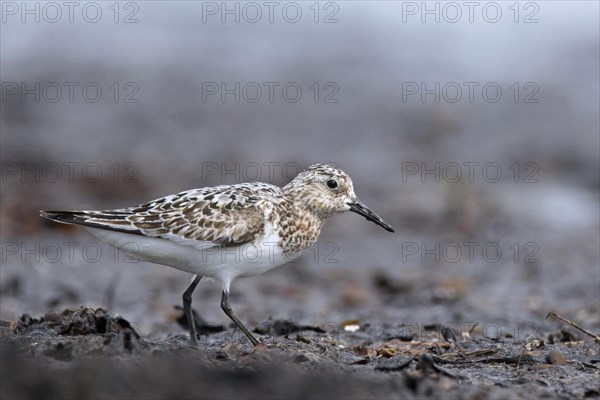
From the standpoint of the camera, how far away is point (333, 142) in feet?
61.6

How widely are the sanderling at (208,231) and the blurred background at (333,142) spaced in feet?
7.87

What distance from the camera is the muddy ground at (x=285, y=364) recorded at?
15.9 ft

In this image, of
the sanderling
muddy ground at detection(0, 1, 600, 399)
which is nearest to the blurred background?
muddy ground at detection(0, 1, 600, 399)

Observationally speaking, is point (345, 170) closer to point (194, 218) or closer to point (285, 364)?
point (194, 218)

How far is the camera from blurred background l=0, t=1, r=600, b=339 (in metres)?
11.4

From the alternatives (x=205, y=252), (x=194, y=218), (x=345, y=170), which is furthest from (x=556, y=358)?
(x=345, y=170)

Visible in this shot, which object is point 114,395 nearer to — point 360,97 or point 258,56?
point 360,97

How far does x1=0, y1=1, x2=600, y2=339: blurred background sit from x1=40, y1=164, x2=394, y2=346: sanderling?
2.40 m

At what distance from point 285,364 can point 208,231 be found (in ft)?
5.59

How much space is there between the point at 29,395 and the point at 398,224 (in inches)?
413

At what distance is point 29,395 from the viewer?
4.70m

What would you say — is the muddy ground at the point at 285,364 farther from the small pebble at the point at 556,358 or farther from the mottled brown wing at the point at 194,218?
the mottled brown wing at the point at 194,218

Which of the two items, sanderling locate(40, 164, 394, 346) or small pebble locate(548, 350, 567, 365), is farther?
sanderling locate(40, 164, 394, 346)

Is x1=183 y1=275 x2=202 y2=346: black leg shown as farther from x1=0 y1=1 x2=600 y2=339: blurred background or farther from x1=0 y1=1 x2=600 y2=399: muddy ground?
x1=0 y1=1 x2=600 y2=339: blurred background
